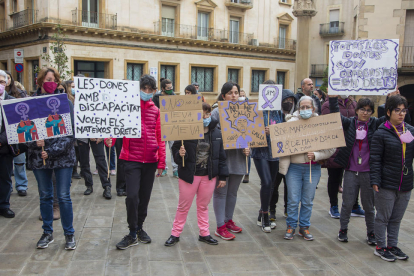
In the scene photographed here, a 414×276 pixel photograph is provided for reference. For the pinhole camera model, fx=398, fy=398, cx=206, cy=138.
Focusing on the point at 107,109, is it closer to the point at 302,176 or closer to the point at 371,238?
the point at 302,176

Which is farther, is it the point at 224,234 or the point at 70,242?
the point at 224,234

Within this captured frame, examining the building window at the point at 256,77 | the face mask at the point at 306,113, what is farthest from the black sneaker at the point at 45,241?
the building window at the point at 256,77

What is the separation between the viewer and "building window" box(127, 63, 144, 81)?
1064 inches

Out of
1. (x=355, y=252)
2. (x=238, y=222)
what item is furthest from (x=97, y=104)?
(x=355, y=252)

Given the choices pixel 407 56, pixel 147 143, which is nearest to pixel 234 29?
pixel 407 56

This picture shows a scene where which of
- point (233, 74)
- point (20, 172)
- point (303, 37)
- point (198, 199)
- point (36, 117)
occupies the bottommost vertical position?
point (20, 172)

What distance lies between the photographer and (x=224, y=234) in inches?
211

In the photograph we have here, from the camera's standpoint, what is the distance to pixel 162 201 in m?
7.21

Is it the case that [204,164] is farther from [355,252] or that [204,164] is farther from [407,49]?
[407,49]

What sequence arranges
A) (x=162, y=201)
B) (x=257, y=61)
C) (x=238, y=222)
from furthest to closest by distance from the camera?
(x=257, y=61)
(x=162, y=201)
(x=238, y=222)

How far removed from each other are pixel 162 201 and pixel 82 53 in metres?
19.9

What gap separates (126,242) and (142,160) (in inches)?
40.6

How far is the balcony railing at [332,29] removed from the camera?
35.6 m

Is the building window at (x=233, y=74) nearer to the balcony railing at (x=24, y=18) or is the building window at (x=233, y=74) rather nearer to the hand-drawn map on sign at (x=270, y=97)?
the balcony railing at (x=24, y=18)
